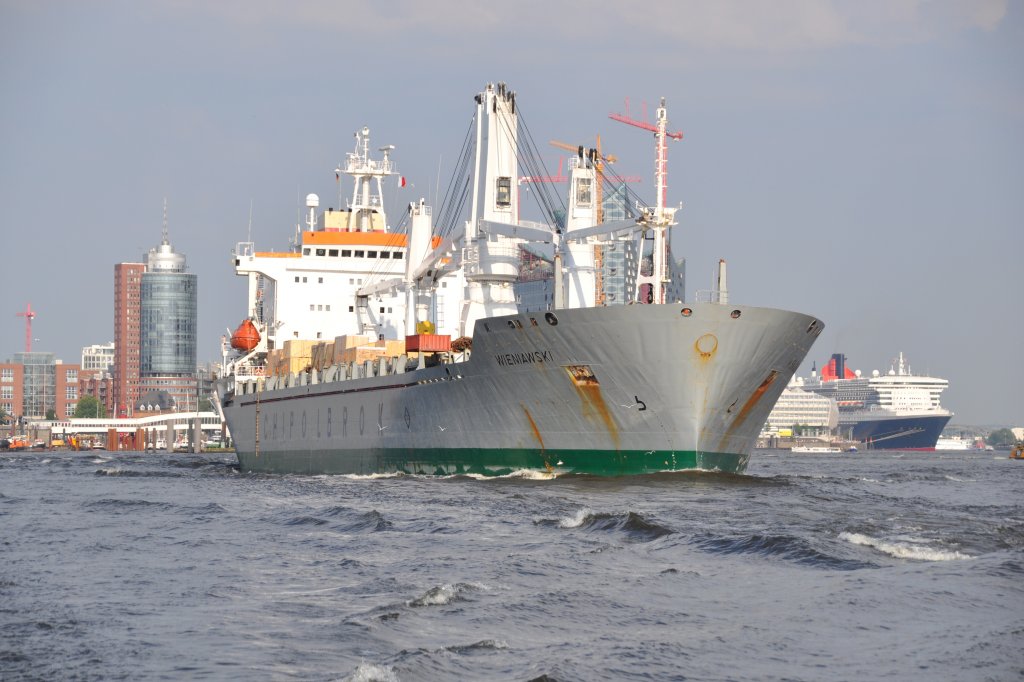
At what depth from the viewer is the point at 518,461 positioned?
121 feet

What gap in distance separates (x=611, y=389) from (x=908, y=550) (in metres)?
14.9

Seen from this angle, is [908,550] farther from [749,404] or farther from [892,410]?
[892,410]

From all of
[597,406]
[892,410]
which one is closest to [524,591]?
[597,406]

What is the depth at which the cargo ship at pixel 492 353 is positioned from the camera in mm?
33312

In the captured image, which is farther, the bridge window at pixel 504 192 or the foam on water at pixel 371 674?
the bridge window at pixel 504 192

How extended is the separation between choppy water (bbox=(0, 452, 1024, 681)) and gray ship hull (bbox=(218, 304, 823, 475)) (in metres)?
4.67

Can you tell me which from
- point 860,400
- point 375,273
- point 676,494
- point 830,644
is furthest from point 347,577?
point 860,400

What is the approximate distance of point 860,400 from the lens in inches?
7343

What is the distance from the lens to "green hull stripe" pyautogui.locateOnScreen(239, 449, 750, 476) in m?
34.0

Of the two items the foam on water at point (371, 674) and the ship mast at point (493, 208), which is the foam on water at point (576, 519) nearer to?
the foam on water at point (371, 674)

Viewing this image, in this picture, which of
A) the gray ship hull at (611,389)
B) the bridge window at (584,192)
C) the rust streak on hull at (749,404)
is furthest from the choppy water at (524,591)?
the bridge window at (584,192)

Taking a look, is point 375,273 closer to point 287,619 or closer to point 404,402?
point 404,402

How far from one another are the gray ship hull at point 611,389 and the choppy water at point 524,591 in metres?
4.67

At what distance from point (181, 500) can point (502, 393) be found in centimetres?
956
